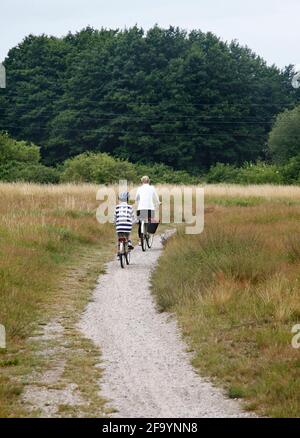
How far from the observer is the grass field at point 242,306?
7.21 metres

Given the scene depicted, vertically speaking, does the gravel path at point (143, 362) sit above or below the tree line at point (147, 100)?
below

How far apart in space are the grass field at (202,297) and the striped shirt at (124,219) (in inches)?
41.0

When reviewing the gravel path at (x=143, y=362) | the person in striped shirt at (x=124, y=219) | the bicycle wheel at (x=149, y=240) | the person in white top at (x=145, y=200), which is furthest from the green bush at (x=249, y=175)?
the gravel path at (x=143, y=362)

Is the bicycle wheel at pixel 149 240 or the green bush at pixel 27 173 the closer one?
the bicycle wheel at pixel 149 240

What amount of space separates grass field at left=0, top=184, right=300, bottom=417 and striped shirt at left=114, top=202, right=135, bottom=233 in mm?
1041

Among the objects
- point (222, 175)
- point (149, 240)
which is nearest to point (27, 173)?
point (222, 175)

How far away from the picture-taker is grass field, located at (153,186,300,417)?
7215 mm

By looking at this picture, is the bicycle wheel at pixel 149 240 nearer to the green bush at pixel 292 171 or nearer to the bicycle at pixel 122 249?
the bicycle at pixel 122 249

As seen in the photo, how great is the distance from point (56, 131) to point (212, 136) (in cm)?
1668

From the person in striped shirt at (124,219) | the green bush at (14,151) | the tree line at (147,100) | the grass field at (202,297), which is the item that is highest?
the tree line at (147,100)

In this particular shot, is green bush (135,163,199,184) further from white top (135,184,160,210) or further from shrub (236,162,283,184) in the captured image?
white top (135,184,160,210)

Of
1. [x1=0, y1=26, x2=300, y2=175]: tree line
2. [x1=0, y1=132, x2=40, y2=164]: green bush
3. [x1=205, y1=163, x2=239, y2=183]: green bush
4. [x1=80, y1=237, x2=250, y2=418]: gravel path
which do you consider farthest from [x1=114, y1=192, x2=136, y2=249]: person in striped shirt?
[x1=0, y1=26, x2=300, y2=175]: tree line

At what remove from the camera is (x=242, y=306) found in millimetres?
10117

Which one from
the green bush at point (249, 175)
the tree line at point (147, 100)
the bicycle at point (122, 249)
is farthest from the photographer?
the tree line at point (147, 100)
